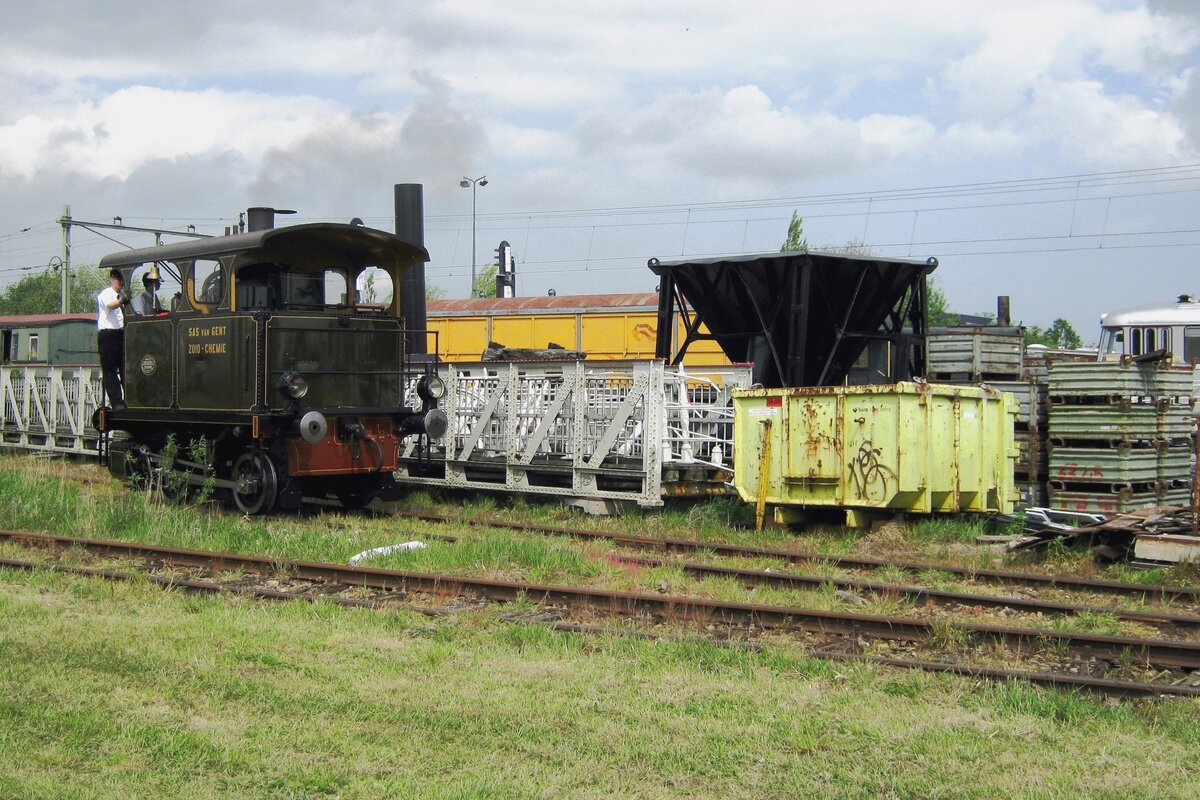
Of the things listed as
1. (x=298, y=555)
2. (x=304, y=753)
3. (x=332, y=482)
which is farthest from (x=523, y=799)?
(x=332, y=482)

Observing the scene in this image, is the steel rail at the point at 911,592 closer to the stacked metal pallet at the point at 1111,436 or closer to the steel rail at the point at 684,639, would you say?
the steel rail at the point at 684,639

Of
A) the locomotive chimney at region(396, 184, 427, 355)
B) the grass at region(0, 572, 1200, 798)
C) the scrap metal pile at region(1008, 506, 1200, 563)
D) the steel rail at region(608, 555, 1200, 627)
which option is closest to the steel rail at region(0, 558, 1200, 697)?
the grass at region(0, 572, 1200, 798)

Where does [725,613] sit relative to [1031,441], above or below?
Result: below

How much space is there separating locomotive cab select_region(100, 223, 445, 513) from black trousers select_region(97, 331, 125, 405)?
312 millimetres

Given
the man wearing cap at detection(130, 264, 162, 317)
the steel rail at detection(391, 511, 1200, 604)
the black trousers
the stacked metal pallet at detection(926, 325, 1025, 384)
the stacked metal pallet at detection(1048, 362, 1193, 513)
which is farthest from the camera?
the stacked metal pallet at detection(926, 325, 1025, 384)

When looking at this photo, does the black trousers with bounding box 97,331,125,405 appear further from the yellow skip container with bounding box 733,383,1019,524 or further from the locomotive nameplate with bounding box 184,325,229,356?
the yellow skip container with bounding box 733,383,1019,524

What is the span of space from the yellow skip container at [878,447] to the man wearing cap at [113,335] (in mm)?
7325

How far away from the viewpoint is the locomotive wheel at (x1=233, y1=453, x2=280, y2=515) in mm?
12289

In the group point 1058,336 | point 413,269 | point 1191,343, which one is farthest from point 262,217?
point 1058,336

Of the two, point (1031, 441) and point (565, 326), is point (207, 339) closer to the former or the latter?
point (1031, 441)

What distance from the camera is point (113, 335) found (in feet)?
45.2

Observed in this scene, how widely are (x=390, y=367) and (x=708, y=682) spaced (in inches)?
319

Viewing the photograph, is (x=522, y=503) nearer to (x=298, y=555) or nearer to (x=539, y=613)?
(x=298, y=555)

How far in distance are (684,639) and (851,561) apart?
11.2 feet
